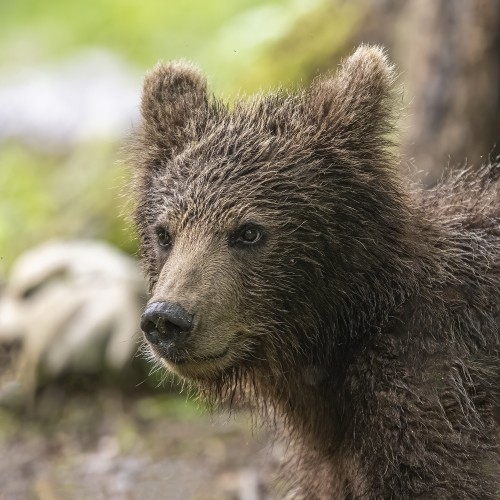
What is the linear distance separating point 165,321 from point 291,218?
1005mm

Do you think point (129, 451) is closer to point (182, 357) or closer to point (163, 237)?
point (163, 237)

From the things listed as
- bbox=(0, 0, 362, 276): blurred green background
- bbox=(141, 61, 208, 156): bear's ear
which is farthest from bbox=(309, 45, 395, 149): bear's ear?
bbox=(0, 0, 362, 276): blurred green background

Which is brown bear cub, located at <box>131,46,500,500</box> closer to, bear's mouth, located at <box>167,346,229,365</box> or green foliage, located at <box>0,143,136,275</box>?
bear's mouth, located at <box>167,346,229,365</box>

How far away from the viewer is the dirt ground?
8305 millimetres

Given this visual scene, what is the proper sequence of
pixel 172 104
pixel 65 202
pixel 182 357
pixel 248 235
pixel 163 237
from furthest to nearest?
pixel 65 202 → pixel 172 104 → pixel 163 237 → pixel 248 235 → pixel 182 357

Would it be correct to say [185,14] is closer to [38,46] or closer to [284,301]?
[38,46]

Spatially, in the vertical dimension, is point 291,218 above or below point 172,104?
below

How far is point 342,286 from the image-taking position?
19.2ft

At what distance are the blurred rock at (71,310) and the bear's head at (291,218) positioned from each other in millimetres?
4035

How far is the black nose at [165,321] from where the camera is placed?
5.25m

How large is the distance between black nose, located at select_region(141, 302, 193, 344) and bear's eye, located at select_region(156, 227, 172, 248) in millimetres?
757

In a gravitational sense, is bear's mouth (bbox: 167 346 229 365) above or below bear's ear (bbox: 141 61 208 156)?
below

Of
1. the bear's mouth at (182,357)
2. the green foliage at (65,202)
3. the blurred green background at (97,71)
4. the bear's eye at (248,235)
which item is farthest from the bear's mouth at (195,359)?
the green foliage at (65,202)

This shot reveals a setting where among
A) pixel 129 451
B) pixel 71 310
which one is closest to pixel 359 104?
pixel 129 451
